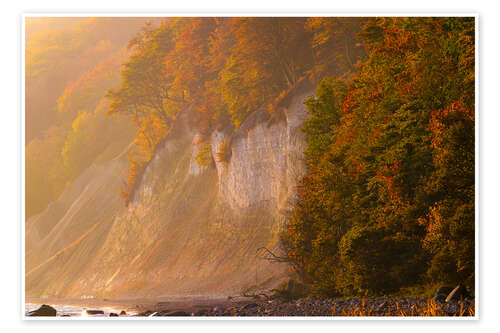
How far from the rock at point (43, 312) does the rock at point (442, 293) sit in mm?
7990

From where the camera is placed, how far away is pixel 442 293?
35.7ft

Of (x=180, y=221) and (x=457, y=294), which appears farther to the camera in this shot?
(x=180, y=221)

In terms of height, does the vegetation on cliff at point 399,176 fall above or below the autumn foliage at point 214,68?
below

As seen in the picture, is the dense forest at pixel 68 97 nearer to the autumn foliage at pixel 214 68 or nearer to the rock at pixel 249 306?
the autumn foliage at pixel 214 68

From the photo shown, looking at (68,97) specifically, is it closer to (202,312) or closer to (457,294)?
(202,312)

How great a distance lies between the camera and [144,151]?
24.0 m

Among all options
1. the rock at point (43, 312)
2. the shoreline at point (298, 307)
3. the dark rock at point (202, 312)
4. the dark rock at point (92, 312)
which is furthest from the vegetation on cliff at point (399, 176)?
the rock at point (43, 312)

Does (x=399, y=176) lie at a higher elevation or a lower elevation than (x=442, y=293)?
higher

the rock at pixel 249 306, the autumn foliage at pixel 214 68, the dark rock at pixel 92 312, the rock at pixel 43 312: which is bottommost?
the dark rock at pixel 92 312

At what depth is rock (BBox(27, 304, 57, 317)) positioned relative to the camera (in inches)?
464

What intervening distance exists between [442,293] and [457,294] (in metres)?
0.28

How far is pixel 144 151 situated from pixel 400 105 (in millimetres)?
14164

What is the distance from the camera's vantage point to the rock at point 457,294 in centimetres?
1083

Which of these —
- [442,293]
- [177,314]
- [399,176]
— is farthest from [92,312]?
[442,293]
